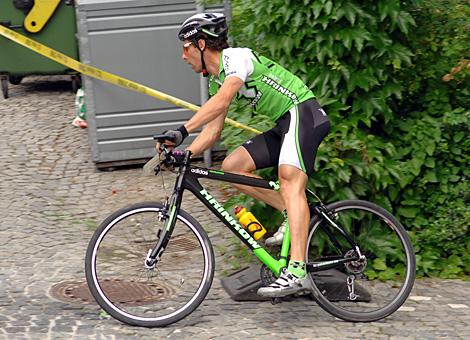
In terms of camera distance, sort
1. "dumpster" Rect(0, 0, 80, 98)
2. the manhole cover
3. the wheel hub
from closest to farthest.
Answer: the manhole cover < the wheel hub < "dumpster" Rect(0, 0, 80, 98)

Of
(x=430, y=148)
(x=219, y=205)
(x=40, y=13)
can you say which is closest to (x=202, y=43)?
(x=219, y=205)

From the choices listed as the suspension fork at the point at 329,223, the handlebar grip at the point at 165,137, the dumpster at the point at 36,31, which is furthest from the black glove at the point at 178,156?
the dumpster at the point at 36,31

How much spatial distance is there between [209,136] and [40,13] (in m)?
6.32

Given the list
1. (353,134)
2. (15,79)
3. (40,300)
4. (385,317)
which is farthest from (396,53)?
(15,79)

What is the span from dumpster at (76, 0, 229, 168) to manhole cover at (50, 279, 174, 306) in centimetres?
300

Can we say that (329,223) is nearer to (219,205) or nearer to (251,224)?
(251,224)

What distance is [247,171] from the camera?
5.62 metres

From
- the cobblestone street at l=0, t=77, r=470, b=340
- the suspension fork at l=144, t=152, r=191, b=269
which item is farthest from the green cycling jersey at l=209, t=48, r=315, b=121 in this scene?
the cobblestone street at l=0, t=77, r=470, b=340

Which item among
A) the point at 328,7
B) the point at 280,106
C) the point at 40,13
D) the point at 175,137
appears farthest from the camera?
the point at 40,13

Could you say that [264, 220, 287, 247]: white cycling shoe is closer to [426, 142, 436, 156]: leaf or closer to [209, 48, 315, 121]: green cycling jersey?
[209, 48, 315, 121]: green cycling jersey

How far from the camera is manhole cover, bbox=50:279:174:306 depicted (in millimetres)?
5574

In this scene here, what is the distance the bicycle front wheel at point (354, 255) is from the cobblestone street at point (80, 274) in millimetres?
125

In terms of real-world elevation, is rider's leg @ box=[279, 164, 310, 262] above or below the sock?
above

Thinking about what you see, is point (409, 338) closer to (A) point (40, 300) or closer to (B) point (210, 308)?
(B) point (210, 308)
